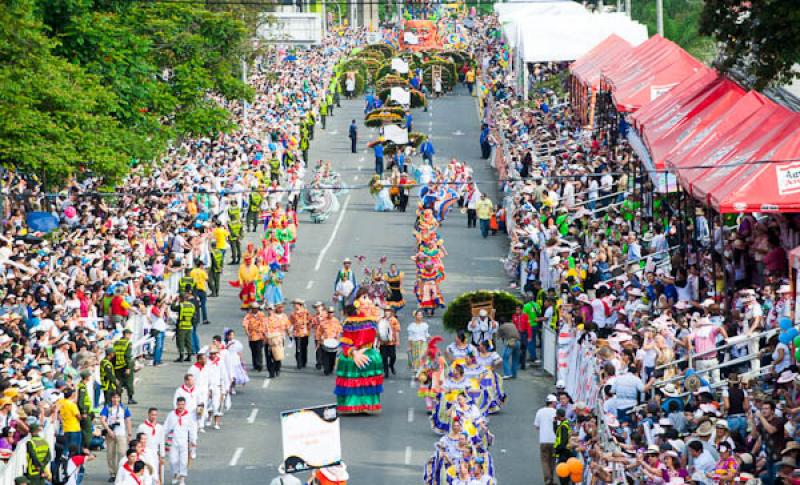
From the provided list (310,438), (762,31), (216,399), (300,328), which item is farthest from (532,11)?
(310,438)

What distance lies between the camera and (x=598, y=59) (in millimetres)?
50938

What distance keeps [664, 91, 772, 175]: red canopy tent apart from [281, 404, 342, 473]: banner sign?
9.68m

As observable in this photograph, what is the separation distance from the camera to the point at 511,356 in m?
34.4

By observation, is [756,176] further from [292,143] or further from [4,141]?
[292,143]

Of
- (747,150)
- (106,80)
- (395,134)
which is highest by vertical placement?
(106,80)

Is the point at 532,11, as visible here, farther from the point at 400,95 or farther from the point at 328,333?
the point at 328,333

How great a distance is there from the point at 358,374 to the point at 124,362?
4021mm

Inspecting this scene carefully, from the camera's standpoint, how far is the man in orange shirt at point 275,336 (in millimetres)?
34625

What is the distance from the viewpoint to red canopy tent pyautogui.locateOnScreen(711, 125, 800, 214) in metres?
26.9

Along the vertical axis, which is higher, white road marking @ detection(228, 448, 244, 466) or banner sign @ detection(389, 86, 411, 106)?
banner sign @ detection(389, 86, 411, 106)

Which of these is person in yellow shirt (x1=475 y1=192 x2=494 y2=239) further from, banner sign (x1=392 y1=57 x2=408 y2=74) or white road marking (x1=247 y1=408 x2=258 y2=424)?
banner sign (x1=392 y1=57 x2=408 y2=74)

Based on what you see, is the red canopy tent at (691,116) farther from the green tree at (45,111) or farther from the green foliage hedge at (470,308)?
the green tree at (45,111)

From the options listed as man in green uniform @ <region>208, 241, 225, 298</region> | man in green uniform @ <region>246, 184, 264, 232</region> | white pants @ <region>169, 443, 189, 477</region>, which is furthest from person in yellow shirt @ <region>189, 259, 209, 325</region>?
white pants @ <region>169, 443, 189, 477</region>

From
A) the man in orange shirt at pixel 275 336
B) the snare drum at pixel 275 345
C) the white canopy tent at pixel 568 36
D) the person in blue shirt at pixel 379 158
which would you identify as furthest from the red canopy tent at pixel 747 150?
the person in blue shirt at pixel 379 158
